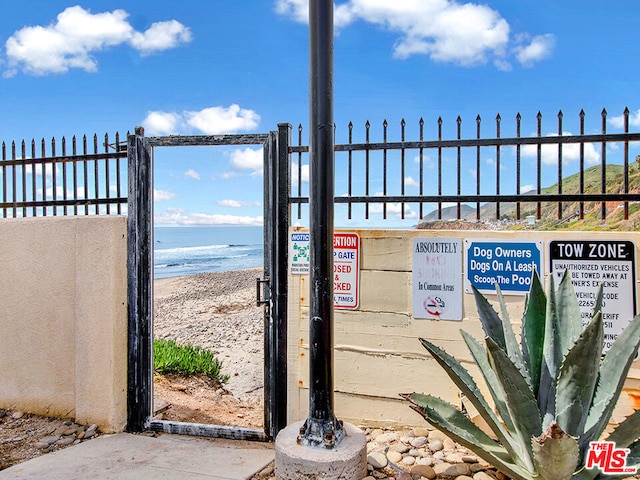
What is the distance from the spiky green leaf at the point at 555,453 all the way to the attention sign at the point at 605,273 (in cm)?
152

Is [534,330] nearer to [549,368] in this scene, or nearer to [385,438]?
[549,368]

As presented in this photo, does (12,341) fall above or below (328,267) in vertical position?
below

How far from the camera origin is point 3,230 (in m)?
5.12

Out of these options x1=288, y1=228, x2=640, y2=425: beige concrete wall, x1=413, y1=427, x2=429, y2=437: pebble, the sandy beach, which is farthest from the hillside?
the sandy beach

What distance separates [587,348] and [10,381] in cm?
517

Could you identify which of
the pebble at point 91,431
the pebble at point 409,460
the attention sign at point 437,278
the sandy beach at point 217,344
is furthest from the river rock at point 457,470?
the pebble at point 91,431

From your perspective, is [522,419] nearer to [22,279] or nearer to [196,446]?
[196,446]

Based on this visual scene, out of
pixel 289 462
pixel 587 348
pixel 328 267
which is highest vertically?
pixel 328 267

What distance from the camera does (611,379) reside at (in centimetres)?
251

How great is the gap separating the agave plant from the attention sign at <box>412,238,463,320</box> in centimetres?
86

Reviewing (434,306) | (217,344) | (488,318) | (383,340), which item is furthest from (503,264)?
(217,344)

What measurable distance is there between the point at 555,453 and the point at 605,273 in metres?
1.79

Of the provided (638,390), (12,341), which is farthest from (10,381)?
(638,390)

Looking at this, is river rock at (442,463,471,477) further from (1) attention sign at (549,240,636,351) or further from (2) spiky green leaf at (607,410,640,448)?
(1) attention sign at (549,240,636,351)
